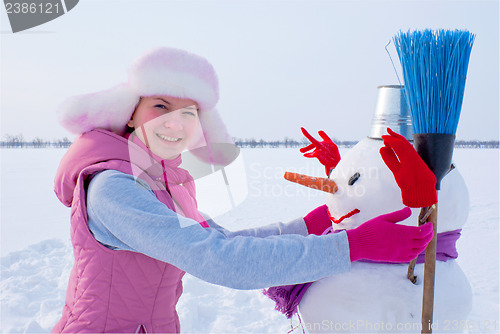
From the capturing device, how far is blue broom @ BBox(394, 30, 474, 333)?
130 cm

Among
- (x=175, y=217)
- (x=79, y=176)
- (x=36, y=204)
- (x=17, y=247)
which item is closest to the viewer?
(x=175, y=217)

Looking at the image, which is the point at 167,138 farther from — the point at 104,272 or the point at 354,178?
the point at 354,178

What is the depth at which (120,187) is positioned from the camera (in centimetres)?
128

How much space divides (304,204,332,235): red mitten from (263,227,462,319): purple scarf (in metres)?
0.07

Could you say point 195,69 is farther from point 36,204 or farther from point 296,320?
point 36,204

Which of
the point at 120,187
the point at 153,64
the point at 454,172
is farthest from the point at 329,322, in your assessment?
the point at 153,64

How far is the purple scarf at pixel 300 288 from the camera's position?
1528 millimetres

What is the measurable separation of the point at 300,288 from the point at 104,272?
2.61 feet

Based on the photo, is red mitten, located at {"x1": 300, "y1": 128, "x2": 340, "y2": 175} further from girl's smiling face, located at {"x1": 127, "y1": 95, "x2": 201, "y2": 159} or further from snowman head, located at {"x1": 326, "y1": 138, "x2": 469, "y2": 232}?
girl's smiling face, located at {"x1": 127, "y1": 95, "x2": 201, "y2": 159}

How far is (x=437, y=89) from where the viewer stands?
4.28 feet

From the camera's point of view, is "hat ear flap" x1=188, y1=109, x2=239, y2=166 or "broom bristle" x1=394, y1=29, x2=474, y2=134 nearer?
"broom bristle" x1=394, y1=29, x2=474, y2=134

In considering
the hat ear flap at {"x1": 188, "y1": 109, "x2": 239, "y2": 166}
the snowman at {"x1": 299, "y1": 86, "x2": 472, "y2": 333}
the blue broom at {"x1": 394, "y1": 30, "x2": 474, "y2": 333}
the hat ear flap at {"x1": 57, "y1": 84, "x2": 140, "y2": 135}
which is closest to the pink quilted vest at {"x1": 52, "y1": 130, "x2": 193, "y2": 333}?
the hat ear flap at {"x1": 57, "y1": 84, "x2": 140, "y2": 135}

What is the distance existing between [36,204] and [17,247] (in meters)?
3.47

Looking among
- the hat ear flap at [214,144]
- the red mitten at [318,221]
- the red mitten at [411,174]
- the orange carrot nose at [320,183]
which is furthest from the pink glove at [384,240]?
the hat ear flap at [214,144]
